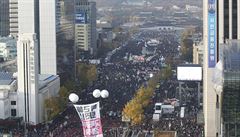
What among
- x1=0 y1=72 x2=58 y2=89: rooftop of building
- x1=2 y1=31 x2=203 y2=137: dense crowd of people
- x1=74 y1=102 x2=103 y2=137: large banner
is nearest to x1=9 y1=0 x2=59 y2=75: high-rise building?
x1=2 y1=31 x2=203 y2=137: dense crowd of people

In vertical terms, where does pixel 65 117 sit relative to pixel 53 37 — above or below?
below

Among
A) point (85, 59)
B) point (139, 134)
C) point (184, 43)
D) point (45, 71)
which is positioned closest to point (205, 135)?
point (139, 134)

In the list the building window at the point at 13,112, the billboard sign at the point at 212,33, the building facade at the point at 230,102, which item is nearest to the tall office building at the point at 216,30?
the billboard sign at the point at 212,33

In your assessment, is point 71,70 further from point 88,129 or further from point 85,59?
point 88,129

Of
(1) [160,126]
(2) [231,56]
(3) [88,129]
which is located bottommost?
(1) [160,126]

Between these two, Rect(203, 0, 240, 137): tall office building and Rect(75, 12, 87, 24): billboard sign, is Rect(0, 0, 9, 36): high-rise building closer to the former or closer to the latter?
Rect(75, 12, 87, 24): billboard sign
